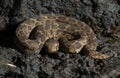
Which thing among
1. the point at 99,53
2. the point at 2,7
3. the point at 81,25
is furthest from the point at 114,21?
the point at 2,7

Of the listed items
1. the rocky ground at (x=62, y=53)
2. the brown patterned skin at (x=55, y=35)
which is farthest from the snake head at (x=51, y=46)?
the rocky ground at (x=62, y=53)

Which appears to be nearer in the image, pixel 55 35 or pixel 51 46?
pixel 51 46

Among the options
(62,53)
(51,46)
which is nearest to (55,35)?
(51,46)

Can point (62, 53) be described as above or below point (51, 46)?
below

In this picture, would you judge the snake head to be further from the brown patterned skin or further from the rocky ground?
the rocky ground

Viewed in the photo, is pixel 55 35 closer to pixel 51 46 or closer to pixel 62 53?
pixel 51 46

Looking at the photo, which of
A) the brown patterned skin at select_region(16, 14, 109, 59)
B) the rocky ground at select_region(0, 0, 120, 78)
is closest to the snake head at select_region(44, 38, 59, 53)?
the brown patterned skin at select_region(16, 14, 109, 59)

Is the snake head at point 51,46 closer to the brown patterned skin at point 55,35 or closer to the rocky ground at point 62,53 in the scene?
the brown patterned skin at point 55,35
